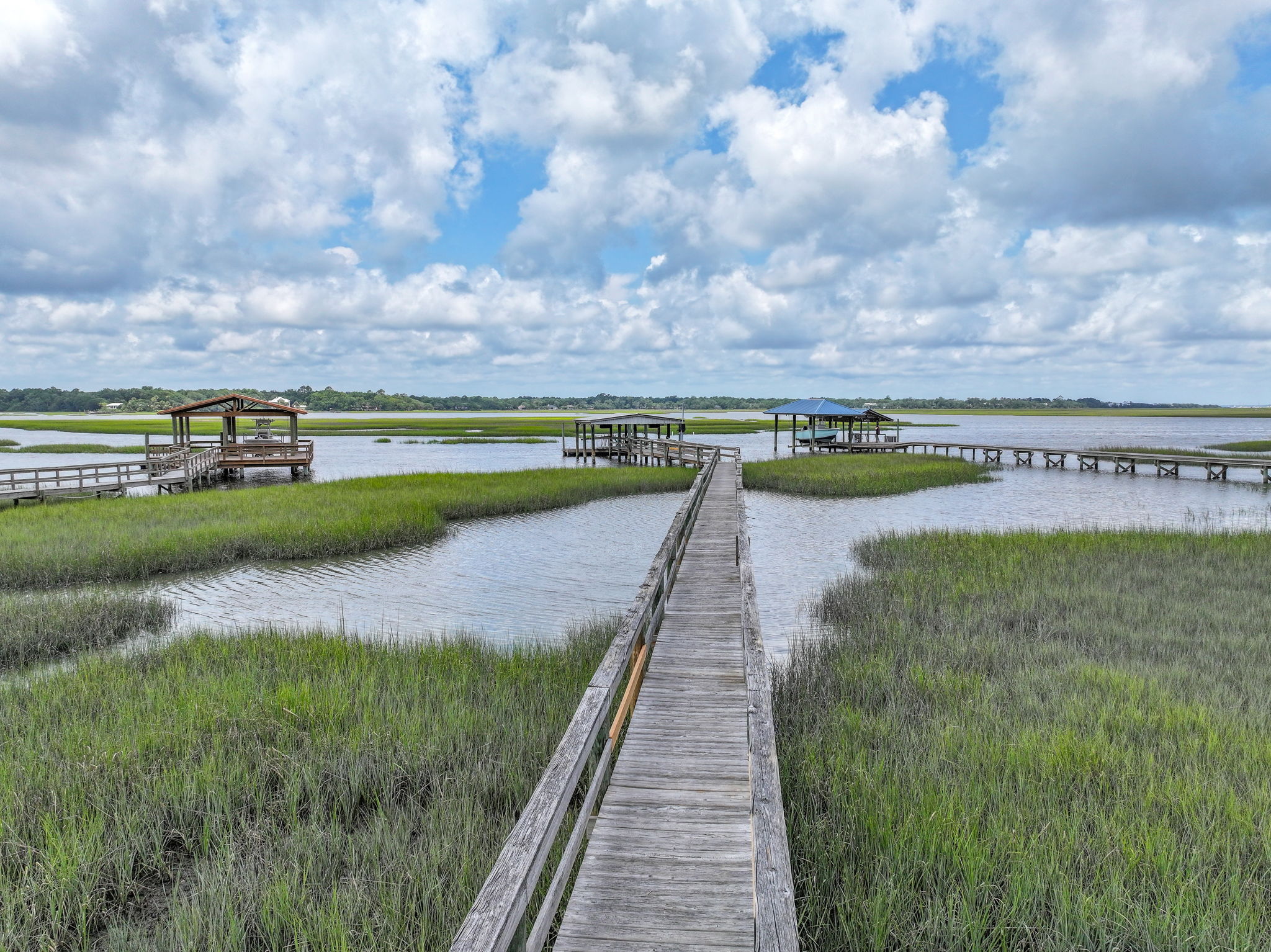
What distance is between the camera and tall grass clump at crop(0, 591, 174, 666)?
971cm

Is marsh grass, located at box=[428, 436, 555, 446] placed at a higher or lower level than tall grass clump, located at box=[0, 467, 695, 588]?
higher

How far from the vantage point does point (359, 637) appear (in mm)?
10062

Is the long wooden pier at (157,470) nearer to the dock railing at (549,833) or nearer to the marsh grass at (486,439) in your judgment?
the dock railing at (549,833)

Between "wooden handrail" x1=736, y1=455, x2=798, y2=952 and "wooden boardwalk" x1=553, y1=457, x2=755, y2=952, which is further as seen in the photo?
"wooden boardwalk" x1=553, y1=457, x2=755, y2=952

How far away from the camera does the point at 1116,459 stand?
3897 cm

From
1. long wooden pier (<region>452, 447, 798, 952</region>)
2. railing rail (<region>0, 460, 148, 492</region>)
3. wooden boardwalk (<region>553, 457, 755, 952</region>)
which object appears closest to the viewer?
long wooden pier (<region>452, 447, 798, 952</region>)

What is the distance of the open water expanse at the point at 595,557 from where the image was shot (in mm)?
12125

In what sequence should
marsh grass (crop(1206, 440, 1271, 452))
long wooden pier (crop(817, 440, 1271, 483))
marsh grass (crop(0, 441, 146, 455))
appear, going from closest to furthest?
long wooden pier (crop(817, 440, 1271, 483))
marsh grass (crop(0, 441, 146, 455))
marsh grass (crop(1206, 440, 1271, 452))

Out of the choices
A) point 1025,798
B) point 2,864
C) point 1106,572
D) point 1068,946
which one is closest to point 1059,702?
point 1025,798

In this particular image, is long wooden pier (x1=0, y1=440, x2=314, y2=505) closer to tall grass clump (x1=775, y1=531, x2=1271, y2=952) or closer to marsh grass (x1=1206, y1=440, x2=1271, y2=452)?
tall grass clump (x1=775, y1=531, x2=1271, y2=952)

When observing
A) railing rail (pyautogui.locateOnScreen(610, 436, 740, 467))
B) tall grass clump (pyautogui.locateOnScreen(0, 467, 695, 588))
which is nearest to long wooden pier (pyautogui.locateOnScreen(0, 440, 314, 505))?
tall grass clump (pyautogui.locateOnScreen(0, 467, 695, 588))

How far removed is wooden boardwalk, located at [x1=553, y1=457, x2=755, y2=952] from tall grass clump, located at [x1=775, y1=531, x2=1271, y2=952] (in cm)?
58

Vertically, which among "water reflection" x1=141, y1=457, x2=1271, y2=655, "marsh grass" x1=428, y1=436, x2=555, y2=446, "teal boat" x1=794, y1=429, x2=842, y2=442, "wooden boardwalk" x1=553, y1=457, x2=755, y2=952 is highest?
"teal boat" x1=794, y1=429, x2=842, y2=442

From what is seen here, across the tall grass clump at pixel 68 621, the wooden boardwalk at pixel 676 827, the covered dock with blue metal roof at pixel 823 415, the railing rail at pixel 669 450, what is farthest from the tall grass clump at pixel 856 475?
the tall grass clump at pixel 68 621
